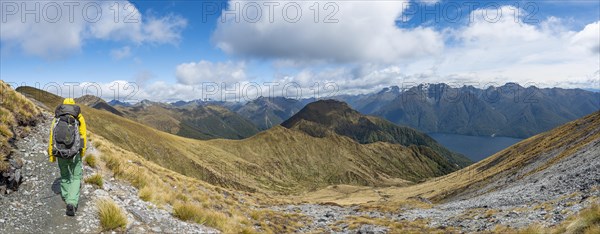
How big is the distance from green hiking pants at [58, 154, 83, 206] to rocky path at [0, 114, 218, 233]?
52 cm

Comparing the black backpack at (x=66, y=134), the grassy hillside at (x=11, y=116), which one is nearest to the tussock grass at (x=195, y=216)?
the black backpack at (x=66, y=134)

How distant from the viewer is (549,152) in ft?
216

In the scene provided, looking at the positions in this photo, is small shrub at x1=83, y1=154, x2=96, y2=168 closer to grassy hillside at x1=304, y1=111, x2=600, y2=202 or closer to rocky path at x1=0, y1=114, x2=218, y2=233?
rocky path at x1=0, y1=114, x2=218, y2=233

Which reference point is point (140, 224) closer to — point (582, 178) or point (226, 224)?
point (226, 224)

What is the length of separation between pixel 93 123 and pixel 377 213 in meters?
153

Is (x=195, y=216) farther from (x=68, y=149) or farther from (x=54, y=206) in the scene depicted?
(x=68, y=149)

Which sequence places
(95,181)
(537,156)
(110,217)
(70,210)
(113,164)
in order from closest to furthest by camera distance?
(70,210)
(110,217)
(95,181)
(113,164)
(537,156)

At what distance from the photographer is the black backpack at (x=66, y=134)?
10.7 metres

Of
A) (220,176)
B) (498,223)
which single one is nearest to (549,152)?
(498,223)

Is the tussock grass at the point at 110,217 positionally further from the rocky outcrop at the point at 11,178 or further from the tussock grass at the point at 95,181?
the rocky outcrop at the point at 11,178

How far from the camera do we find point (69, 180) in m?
11.0

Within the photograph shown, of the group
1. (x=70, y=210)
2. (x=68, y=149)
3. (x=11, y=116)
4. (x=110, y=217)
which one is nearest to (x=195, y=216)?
(x=110, y=217)

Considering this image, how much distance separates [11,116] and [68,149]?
7884 millimetres

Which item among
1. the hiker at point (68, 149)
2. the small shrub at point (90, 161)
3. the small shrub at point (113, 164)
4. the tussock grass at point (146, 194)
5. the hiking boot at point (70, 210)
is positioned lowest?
the tussock grass at point (146, 194)
